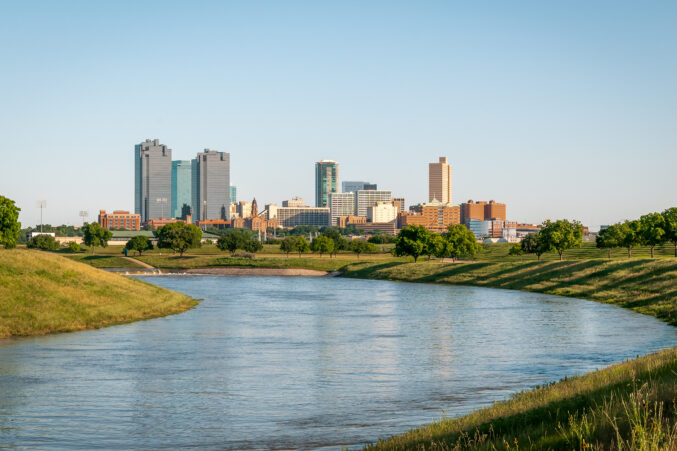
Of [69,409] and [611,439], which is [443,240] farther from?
[611,439]

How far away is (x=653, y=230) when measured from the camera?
109562mm

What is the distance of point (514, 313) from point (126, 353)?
37.8 meters

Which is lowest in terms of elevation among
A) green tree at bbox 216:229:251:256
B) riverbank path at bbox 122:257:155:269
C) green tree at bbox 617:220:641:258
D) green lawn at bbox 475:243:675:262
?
riverbank path at bbox 122:257:155:269

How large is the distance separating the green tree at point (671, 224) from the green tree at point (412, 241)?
46972mm

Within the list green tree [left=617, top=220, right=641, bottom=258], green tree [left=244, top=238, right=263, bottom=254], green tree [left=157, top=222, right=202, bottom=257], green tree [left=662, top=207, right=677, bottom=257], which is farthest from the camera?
green tree [left=244, top=238, right=263, bottom=254]

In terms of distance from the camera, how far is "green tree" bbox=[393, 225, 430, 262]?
142125 millimetres

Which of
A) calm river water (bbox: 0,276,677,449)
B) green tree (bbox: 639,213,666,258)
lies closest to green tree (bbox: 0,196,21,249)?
calm river water (bbox: 0,276,677,449)

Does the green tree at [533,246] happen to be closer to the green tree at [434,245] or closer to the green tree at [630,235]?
the green tree at [630,235]

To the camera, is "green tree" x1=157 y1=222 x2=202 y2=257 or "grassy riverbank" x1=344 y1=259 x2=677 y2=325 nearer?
"grassy riverbank" x1=344 y1=259 x2=677 y2=325

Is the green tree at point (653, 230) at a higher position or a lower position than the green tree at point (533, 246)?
higher

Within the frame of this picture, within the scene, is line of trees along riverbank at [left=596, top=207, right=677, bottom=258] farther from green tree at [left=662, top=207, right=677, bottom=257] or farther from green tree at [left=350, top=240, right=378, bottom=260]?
green tree at [left=350, top=240, right=378, bottom=260]

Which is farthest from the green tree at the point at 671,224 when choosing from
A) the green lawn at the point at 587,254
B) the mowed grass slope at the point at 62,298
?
the mowed grass slope at the point at 62,298

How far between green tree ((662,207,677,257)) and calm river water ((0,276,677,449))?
48952 mm

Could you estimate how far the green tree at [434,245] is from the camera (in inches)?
5561
